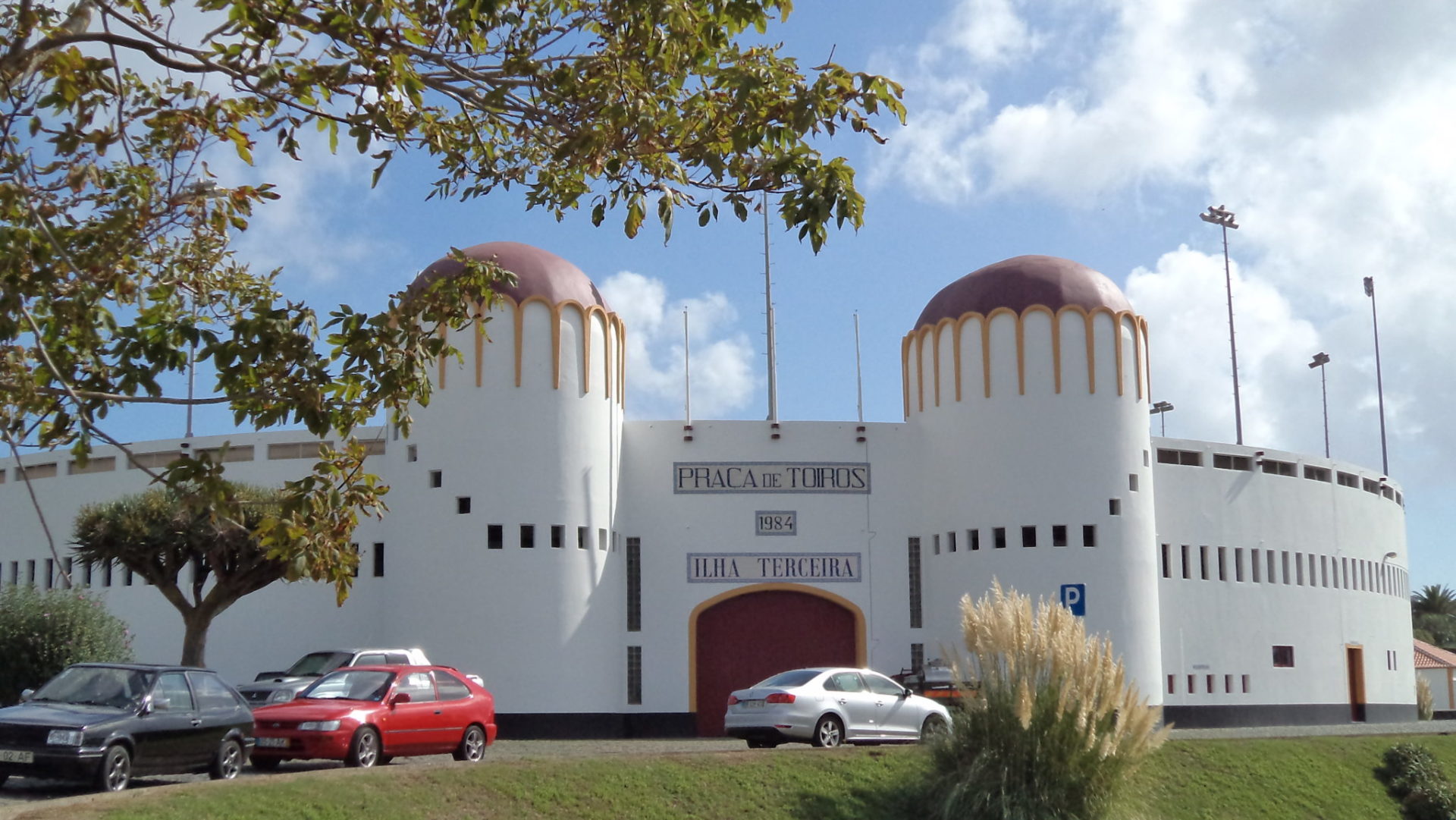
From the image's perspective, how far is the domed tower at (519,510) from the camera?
101 feet

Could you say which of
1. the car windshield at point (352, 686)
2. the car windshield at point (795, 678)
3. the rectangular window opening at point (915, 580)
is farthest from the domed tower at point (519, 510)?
the car windshield at point (352, 686)

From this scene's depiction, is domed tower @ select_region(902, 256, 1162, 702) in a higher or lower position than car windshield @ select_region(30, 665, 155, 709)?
higher

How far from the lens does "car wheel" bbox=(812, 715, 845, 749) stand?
74.1 ft

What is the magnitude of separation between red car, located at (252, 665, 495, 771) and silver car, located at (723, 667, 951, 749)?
13.9 ft

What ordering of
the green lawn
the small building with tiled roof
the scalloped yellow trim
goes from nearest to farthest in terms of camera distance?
the green lawn
the scalloped yellow trim
the small building with tiled roof

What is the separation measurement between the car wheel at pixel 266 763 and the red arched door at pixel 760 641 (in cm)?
1505

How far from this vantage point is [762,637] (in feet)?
110

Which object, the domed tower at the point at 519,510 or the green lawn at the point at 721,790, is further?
the domed tower at the point at 519,510

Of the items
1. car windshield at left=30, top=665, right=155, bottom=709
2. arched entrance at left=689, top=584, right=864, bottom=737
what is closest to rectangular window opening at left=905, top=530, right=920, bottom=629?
arched entrance at left=689, top=584, right=864, bottom=737

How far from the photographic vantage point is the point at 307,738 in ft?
59.1

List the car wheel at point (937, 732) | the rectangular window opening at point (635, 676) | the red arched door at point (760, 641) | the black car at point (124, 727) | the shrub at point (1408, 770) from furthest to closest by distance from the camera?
the red arched door at point (760, 641), the rectangular window opening at point (635, 676), the shrub at point (1408, 770), the car wheel at point (937, 732), the black car at point (124, 727)

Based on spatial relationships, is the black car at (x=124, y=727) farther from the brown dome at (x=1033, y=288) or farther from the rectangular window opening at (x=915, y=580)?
the brown dome at (x=1033, y=288)

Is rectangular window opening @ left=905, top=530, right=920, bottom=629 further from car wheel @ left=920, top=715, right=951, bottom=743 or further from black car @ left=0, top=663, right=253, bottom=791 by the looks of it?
black car @ left=0, top=663, right=253, bottom=791

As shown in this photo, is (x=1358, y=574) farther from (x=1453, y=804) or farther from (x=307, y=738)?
(x=307, y=738)
